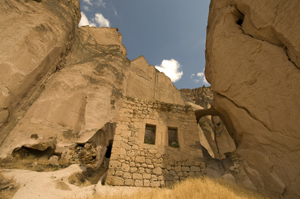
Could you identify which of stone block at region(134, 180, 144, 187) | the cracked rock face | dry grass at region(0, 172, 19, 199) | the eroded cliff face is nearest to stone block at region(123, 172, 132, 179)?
stone block at region(134, 180, 144, 187)

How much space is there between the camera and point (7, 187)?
12.1 feet

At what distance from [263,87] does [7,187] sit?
25.6 feet

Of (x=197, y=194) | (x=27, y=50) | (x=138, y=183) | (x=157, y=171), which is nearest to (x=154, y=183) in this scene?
(x=157, y=171)

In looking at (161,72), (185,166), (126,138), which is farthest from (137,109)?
(161,72)

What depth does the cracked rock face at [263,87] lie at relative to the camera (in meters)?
3.81

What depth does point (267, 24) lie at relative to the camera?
4.43 m

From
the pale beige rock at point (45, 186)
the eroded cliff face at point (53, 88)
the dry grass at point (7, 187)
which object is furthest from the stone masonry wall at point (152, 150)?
the eroded cliff face at point (53, 88)

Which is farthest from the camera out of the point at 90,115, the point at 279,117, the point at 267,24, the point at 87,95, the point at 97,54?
the point at 97,54

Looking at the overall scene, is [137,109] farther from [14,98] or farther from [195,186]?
[14,98]

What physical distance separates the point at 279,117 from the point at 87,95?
905 centimetres

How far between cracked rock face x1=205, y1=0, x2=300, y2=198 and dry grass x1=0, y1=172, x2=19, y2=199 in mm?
6327

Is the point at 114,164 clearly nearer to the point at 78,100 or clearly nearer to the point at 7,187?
the point at 7,187

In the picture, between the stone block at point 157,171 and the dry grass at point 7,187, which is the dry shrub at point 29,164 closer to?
the dry grass at point 7,187

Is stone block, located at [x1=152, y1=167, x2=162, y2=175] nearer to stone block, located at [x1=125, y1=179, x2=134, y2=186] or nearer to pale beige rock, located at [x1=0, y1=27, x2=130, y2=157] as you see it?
stone block, located at [x1=125, y1=179, x2=134, y2=186]
